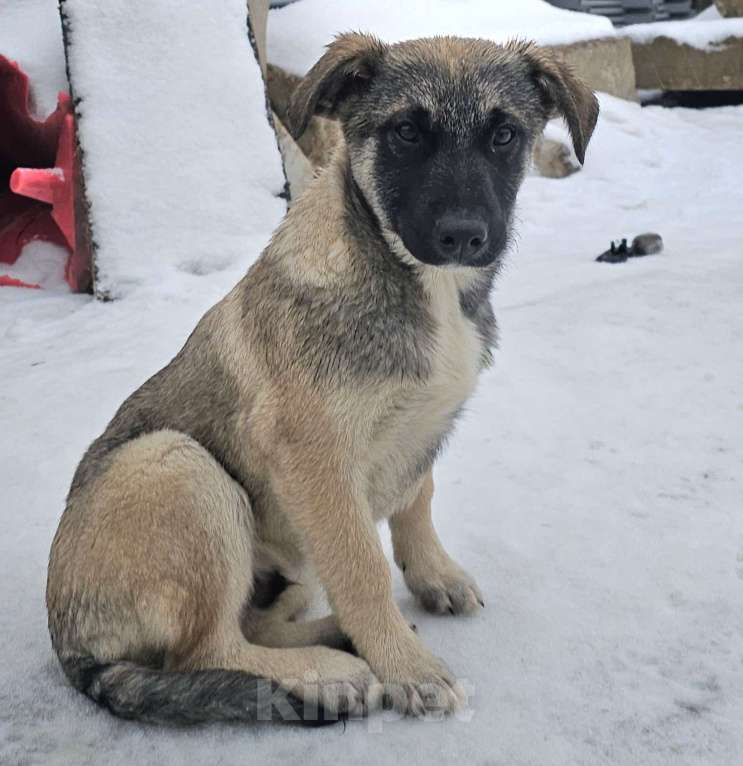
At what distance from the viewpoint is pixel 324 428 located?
2.70 m

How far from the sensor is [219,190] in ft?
22.7

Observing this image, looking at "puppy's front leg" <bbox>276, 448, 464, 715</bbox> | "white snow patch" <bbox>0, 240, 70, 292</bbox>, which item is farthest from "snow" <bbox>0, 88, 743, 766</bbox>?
"white snow patch" <bbox>0, 240, 70, 292</bbox>

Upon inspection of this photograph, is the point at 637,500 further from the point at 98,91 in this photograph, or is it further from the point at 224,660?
the point at 98,91

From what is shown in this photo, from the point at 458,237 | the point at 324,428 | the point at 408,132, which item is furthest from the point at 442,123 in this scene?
the point at 324,428

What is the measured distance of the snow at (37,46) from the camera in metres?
7.29

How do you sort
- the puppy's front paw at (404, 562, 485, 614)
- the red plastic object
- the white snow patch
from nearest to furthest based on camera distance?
the puppy's front paw at (404, 562, 485, 614)
the red plastic object
the white snow patch

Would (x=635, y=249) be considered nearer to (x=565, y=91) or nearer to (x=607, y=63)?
(x=565, y=91)

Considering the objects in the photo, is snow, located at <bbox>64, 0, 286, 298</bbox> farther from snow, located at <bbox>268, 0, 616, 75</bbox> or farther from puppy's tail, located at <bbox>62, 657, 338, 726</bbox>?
puppy's tail, located at <bbox>62, 657, 338, 726</bbox>

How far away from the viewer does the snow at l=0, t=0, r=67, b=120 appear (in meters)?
7.29

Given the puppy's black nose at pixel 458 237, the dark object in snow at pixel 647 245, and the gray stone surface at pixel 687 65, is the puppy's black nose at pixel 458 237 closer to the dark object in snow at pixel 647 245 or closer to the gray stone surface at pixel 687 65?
the dark object in snow at pixel 647 245

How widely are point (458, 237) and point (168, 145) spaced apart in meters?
4.73

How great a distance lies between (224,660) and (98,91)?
5233 mm

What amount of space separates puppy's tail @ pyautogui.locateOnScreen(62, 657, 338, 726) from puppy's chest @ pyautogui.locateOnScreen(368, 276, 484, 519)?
0.67 m

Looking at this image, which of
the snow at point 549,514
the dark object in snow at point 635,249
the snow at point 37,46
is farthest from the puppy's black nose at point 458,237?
the snow at point 37,46
